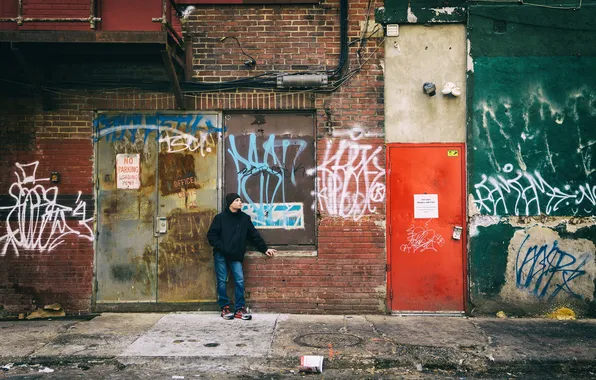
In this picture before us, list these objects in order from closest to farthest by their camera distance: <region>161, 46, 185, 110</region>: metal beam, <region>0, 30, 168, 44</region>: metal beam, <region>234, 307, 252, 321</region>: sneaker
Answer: <region>0, 30, 168, 44</region>: metal beam, <region>161, 46, 185, 110</region>: metal beam, <region>234, 307, 252, 321</region>: sneaker

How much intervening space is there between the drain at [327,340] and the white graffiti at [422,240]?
6.25 feet

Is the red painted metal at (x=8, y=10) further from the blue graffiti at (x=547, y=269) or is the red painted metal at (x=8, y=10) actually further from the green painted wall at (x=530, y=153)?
the blue graffiti at (x=547, y=269)

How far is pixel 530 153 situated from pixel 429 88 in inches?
73.1

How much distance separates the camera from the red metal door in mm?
7961

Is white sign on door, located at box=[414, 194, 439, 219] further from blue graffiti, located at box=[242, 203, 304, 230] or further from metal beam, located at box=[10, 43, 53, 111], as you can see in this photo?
metal beam, located at box=[10, 43, 53, 111]

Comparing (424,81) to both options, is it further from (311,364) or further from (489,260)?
(311,364)

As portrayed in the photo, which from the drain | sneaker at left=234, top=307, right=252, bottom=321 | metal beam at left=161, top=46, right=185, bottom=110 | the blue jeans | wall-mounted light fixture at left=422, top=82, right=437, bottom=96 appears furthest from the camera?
wall-mounted light fixture at left=422, top=82, right=437, bottom=96

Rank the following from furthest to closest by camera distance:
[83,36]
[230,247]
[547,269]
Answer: [547,269]
[230,247]
[83,36]

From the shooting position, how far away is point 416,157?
26.2 ft

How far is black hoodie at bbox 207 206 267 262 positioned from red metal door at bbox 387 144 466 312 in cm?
216

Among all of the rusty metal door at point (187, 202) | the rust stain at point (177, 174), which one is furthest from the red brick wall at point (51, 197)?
the rust stain at point (177, 174)

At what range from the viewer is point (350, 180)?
795 centimetres

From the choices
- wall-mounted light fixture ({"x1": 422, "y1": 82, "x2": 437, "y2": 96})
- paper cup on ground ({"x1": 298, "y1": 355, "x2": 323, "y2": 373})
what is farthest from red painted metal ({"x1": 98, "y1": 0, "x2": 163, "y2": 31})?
paper cup on ground ({"x1": 298, "y1": 355, "x2": 323, "y2": 373})

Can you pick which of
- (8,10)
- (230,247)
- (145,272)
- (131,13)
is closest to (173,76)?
(131,13)
